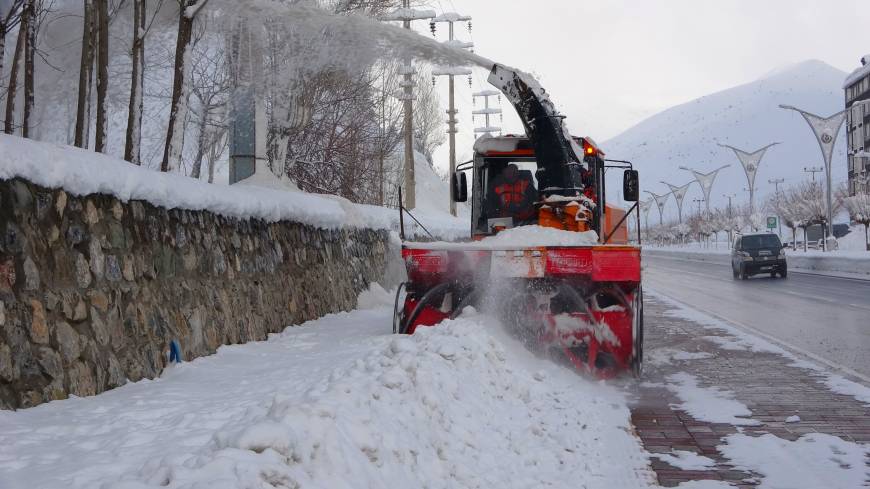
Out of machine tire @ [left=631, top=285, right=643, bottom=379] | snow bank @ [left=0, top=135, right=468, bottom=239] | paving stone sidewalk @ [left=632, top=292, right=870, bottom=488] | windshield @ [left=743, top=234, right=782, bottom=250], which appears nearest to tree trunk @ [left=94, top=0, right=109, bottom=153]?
snow bank @ [left=0, top=135, right=468, bottom=239]

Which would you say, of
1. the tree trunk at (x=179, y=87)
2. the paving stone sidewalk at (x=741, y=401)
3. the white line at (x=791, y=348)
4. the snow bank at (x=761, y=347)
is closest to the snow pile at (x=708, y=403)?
the paving stone sidewalk at (x=741, y=401)

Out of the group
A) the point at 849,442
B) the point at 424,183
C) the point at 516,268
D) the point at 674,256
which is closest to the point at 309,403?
the point at 849,442

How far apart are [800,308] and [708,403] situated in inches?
443

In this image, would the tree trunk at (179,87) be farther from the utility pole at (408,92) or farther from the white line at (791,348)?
the utility pole at (408,92)

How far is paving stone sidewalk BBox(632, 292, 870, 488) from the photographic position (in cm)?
586

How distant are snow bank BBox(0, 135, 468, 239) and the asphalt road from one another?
710 cm

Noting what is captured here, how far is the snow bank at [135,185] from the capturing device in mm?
5496

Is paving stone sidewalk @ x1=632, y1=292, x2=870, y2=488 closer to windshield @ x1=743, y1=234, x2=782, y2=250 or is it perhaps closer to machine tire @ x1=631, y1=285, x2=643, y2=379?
machine tire @ x1=631, y1=285, x2=643, y2=379

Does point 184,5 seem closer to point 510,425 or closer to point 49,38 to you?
point 49,38

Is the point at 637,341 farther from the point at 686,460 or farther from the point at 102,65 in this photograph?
the point at 102,65

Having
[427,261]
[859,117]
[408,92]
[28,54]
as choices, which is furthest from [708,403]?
[859,117]

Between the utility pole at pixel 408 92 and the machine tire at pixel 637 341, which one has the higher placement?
the utility pole at pixel 408 92


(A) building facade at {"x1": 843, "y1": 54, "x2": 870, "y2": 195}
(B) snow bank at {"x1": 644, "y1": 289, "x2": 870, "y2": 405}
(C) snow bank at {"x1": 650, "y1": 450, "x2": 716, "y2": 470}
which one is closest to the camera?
(C) snow bank at {"x1": 650, "y1": 450, "x2": 716, "y2": 470}

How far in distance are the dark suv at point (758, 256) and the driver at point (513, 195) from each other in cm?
2223
